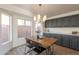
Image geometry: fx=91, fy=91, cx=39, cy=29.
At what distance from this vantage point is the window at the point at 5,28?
1890 mm

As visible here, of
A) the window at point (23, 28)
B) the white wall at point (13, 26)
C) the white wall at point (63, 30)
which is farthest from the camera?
the white wall at point (63, 30)

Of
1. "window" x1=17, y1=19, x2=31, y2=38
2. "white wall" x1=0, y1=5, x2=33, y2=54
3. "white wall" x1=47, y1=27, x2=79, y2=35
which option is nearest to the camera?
"white wall" x1=0, y1=5, x2=33, y2=54

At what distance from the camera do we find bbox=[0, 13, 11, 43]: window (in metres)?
1.89

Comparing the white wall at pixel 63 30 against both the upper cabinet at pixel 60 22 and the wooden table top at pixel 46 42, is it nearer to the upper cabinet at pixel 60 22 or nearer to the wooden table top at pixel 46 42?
the upper cabinet at pixel 60 22

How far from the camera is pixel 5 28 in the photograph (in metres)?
1.94

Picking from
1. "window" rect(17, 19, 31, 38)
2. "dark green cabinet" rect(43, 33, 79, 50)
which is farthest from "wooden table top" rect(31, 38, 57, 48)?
"window" rect(17, 19, 31, 38)

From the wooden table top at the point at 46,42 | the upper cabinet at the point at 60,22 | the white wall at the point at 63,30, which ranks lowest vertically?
the wooden table top at the point at 46,42

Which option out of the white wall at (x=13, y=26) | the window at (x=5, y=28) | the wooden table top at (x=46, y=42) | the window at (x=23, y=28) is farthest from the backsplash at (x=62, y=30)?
the window at (x=5, y=28)

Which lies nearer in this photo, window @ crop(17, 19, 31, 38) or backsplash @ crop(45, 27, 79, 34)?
window @ crop(17, 19, 31, 38)

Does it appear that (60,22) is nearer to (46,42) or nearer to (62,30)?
(62,30)

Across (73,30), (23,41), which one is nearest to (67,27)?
(73,30)

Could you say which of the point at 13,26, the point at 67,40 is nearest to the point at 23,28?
the point at 13,26

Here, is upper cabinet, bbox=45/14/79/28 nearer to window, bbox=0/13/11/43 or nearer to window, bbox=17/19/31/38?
window, bbox=17/19/31/38
